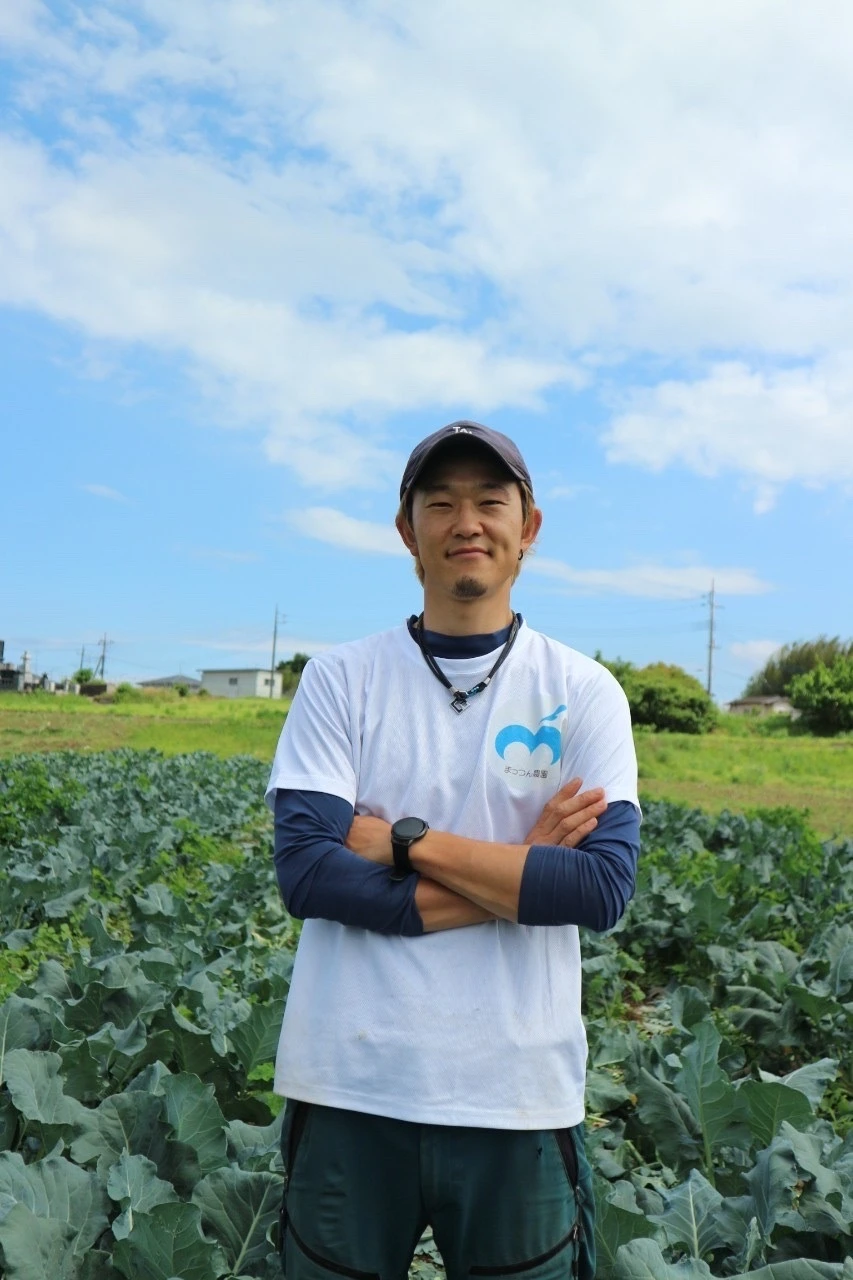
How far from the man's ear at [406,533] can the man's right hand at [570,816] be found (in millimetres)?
591

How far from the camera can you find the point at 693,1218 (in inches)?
107

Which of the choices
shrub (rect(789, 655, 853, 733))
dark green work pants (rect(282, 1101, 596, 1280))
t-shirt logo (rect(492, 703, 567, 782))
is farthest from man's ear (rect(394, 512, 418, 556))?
shrub (rect(789, 655, 853, 733))

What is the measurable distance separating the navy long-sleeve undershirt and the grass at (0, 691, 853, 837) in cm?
1248

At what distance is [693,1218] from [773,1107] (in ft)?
1.71

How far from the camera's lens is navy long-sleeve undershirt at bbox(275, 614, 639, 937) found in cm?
197

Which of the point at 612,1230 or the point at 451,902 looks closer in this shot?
the point at 451,902

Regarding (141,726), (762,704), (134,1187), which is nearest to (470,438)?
(134,1187)

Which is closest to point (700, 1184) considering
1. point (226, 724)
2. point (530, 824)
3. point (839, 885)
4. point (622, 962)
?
point (530, 824)

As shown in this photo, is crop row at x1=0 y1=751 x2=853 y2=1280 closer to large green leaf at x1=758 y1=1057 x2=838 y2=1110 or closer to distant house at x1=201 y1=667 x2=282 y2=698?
large green leaf at x1=758 y1=1057 x2=838 y2=1110

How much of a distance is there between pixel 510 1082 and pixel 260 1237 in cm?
109

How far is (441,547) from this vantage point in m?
2.14

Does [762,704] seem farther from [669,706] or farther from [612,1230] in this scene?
[612,1230]

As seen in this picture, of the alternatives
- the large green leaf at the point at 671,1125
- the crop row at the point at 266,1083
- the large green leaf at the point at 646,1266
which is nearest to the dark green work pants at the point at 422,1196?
the large green leaf at the point at 646,1266

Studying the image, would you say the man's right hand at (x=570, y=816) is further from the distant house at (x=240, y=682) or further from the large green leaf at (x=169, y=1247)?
the distant house at (x=240, y=682)
